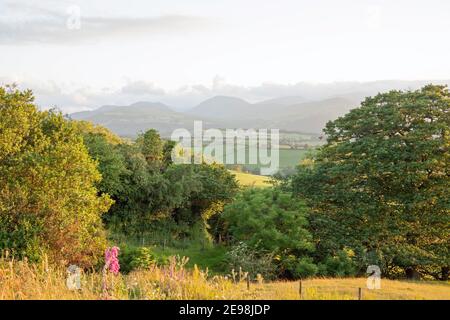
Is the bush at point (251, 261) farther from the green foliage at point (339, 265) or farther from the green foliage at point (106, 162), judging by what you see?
the green foliage at point (106, 162)

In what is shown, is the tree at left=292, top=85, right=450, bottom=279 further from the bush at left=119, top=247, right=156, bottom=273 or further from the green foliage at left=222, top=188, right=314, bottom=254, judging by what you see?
the bush at left=119, top=247, right=156, bottom=273

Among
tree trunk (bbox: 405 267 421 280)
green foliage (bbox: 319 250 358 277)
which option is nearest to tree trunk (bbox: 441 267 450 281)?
tree trunk (bbox: 405 267 421 280)

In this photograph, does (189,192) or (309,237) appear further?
(189,192)

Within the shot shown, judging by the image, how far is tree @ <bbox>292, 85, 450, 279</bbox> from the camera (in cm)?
2564

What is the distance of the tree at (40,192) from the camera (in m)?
20.4

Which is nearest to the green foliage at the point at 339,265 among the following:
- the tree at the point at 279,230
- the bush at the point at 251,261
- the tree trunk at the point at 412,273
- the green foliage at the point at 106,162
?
the tree at the point at 279,230

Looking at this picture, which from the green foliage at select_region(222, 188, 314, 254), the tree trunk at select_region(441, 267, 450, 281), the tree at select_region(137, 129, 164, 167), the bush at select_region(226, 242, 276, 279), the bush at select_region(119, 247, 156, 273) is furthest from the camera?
the tree at select_region(137, 129, 164, 167)

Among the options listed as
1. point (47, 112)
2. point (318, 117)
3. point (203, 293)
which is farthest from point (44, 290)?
point (318, 117)

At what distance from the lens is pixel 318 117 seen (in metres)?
175

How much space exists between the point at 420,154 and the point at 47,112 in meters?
20.1

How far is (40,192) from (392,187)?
18745mm

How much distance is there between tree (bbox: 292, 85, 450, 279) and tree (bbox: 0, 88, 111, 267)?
1350cm

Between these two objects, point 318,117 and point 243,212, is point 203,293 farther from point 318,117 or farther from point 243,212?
point 318,117

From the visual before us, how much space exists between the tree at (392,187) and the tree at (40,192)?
44.3 ft
